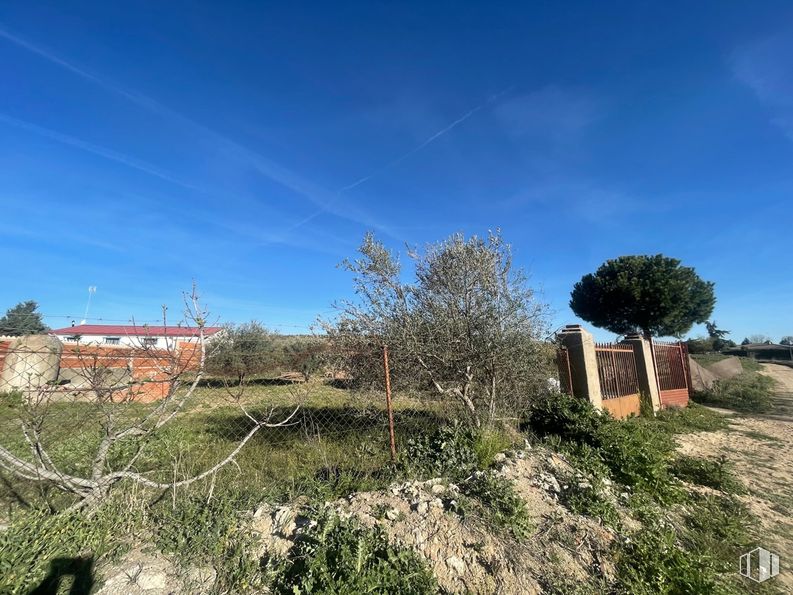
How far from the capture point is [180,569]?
2629mm

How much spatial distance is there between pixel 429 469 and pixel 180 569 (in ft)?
7.77

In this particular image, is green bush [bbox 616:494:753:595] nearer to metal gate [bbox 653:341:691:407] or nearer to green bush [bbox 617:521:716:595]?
green bush [bbox 617:521:716:595]

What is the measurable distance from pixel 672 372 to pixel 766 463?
22.4 ft

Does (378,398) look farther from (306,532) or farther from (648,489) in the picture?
(648,489)

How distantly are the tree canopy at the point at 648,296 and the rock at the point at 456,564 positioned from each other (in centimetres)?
2644

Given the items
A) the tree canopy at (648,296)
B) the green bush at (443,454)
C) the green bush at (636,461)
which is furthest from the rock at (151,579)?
the tree canopy at (648,296)

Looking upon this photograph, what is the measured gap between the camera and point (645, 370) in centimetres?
1033

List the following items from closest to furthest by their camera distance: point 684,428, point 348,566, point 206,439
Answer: point 348,566, point 206,439, point 684,428

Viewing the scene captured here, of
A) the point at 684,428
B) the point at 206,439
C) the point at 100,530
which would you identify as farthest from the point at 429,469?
the point at 684,428

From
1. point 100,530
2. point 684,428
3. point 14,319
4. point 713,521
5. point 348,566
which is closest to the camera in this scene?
point 348,566

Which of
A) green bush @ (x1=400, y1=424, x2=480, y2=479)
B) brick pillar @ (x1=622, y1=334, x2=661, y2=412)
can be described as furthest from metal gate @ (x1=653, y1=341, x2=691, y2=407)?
green bush @ (x1=400, y1=424, x2=480, y2=479)

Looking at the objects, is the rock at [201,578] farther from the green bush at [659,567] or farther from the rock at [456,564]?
the green bush at [659,567]

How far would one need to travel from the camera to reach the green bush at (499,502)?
10.7 ft

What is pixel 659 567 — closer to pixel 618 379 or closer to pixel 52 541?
pixel 52 541
